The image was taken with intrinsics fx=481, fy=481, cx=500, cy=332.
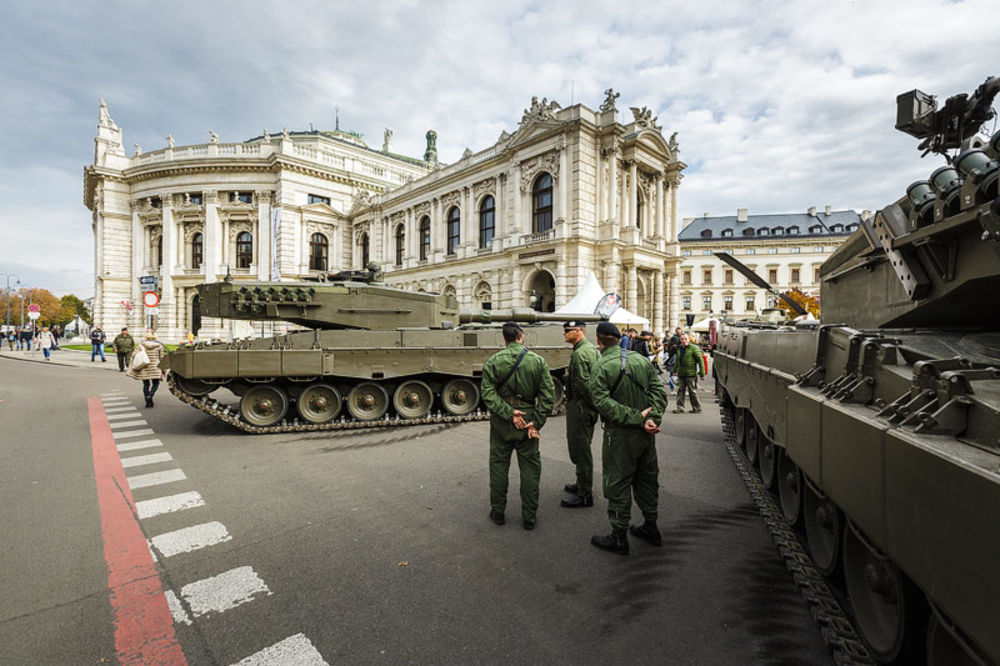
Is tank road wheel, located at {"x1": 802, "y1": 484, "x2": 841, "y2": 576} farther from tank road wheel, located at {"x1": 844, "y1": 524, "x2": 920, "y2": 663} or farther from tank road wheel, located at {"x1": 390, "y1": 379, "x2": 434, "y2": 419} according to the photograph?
tank road wheel, located at {"x1": 390, "y1": 379, "x2": 434, "y2": 419}

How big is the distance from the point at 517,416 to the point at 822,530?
2290 millimetres

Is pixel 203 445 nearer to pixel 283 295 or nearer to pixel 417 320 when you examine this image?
pixel 283 295

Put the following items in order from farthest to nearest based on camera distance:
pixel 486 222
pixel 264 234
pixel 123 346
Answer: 1. pixel 264 234
2. pixel 486 222
3. pixel 123 346

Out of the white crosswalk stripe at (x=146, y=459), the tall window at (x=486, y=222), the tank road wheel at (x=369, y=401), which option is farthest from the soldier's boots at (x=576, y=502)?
the tall window at (x=486, y=222)

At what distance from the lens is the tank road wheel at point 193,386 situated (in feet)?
25.2

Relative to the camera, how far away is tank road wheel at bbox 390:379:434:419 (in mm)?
8430

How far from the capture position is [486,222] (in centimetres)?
2675

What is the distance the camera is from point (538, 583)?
315cm

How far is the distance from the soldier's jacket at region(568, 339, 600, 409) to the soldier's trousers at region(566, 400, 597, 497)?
0.09 metres

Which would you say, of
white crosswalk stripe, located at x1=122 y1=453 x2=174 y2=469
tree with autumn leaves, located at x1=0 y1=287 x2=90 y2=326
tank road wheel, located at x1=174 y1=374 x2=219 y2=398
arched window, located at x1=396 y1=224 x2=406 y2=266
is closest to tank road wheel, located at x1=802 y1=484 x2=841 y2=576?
white crosswalk stripe, located at x1=122 y1=453 x2=174 y2=469

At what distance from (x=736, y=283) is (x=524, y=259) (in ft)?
134

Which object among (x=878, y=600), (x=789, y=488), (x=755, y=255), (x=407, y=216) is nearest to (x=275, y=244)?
(x=407, y=216)

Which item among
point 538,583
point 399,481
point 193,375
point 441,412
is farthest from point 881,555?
point 193,375

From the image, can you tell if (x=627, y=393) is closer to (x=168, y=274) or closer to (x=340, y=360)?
(x=340, y=360)
